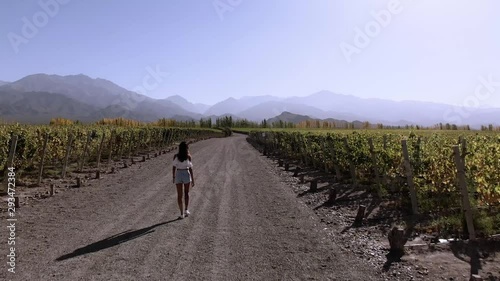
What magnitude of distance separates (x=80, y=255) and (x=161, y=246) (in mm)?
1543

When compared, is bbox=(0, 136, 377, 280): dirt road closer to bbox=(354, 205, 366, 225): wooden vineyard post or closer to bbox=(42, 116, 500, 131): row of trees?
bbox=(354, 205, 366, 225): wooden vineyard post

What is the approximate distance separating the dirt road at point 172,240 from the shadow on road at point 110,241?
0.02m

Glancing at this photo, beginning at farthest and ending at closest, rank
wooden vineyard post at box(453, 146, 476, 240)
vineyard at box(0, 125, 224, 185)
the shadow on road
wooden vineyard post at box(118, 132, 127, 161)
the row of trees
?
1. the row of trees
2. wooden vineyard post at box(118, 132, 127, 161)
3. vineyard at box(0, 125, 224, 185)
4. wooden vineyard post at box(453, 146, 476, 240)
5. the shadow on road

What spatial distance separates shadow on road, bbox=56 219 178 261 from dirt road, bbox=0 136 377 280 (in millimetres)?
21

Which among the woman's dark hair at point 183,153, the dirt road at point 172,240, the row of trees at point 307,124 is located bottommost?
the dirt road at point 172,240

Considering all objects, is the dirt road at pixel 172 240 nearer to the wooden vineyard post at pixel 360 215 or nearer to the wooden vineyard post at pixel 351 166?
the wooden vineyard post at pixel 360 215

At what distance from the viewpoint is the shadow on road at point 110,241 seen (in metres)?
6.88

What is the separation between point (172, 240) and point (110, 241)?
1332 mm

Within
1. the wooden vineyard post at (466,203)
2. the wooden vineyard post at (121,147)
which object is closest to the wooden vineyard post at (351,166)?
the wooden vineyard post at (466,203)

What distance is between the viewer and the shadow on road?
688cm

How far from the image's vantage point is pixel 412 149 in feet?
40.7

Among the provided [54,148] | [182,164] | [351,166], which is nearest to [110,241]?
[182,164]

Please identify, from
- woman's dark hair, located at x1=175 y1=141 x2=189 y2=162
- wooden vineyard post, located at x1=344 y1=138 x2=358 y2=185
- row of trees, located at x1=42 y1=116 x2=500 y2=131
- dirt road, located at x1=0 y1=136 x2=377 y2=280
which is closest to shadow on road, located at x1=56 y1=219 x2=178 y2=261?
dirt road, located at x1=0 y1=136 x2=377 y2=280

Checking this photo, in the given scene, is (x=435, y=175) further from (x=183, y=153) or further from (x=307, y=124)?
(x=307, y=124)
